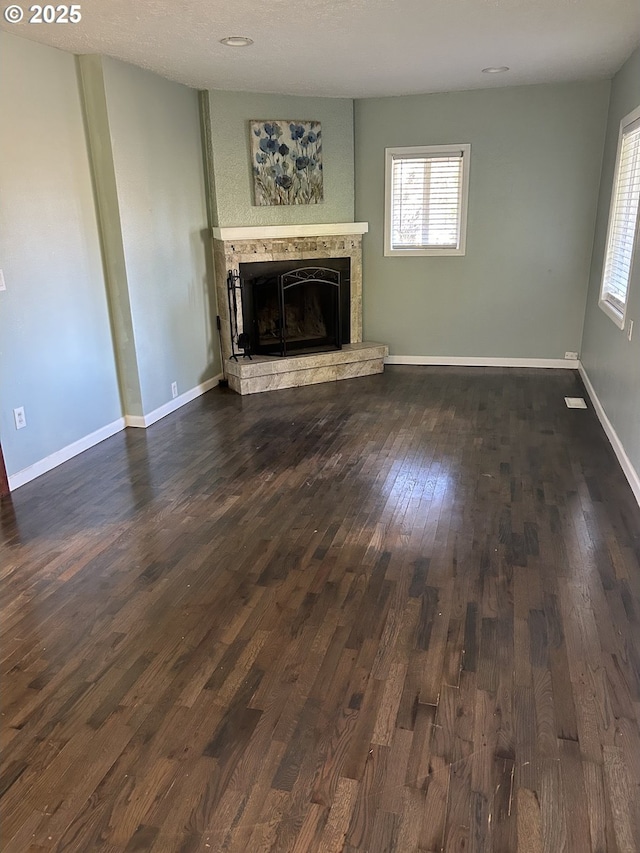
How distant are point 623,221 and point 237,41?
285 cm

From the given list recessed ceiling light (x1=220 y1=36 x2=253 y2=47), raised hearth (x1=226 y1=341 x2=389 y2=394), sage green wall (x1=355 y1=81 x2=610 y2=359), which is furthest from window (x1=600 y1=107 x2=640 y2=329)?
recessed ceiling light (x1=220 y1=36 x2=253 y2=47)

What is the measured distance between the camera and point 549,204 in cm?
551

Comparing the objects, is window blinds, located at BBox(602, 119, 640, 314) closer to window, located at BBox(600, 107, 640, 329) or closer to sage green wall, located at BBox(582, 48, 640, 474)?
window, located at BBox(600, 107, 640, 329)

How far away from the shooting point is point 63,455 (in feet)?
13.0

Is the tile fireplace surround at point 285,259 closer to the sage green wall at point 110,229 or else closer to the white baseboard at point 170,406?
the white baseboard at point 170,406

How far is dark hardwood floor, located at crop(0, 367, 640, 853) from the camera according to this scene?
1560mm

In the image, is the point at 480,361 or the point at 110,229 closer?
the point at 110,229

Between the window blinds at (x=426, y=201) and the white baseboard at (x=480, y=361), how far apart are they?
1078mm

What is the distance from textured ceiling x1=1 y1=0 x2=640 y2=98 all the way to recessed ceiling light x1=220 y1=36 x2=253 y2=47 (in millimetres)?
52

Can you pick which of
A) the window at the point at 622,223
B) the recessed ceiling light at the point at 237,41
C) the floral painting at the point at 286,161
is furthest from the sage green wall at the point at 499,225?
the recessed ceiling light at the point at 237,41

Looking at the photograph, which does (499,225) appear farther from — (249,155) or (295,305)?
(249,155)

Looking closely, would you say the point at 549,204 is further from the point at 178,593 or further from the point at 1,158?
the point at 178,593

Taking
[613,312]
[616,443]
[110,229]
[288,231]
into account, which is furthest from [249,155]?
[616,443]

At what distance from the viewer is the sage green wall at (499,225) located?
5.34 meters
